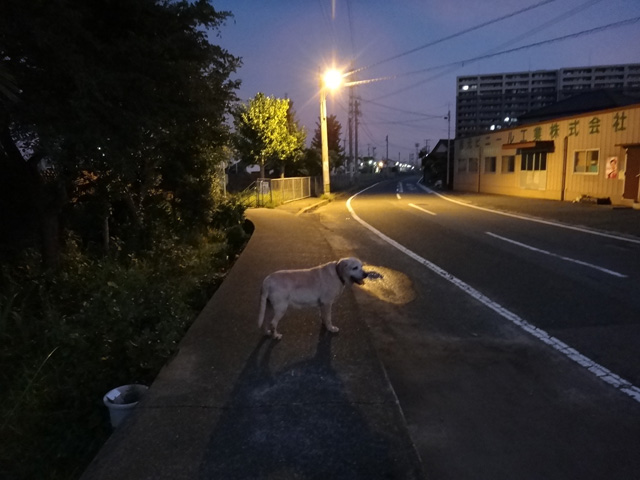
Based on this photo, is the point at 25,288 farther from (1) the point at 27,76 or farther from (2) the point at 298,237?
(2) the point at 298,237

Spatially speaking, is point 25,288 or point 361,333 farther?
point 25,288

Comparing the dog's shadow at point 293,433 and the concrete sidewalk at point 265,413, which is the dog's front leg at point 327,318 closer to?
the concrete sidewalk at point 265,413

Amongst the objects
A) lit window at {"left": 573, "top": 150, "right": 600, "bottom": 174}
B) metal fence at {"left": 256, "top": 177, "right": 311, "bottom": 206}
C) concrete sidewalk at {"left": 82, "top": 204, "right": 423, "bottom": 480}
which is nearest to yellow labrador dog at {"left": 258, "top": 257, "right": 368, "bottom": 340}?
concrete sidewalk at {"left": 82, "top": 204, "right": 423, "bottom": 480}

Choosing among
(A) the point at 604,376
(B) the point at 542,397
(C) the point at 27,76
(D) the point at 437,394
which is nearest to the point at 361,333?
(D) the point at 437,394

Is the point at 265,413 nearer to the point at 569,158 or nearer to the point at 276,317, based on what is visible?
the point at 276,317

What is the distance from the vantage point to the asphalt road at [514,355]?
374 centimetres

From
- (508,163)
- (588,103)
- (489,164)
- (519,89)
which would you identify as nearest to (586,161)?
(508,163)

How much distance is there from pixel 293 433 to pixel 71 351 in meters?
2.72

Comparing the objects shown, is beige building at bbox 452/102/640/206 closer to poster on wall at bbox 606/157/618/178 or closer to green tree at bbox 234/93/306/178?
poster on wall at bbox 606/157/618/178

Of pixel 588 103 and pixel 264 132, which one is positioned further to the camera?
pixel 588 103

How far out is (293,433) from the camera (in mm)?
3549

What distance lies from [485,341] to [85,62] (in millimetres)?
5650

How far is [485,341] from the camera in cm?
595

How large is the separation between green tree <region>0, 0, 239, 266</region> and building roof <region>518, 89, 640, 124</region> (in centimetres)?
3871
